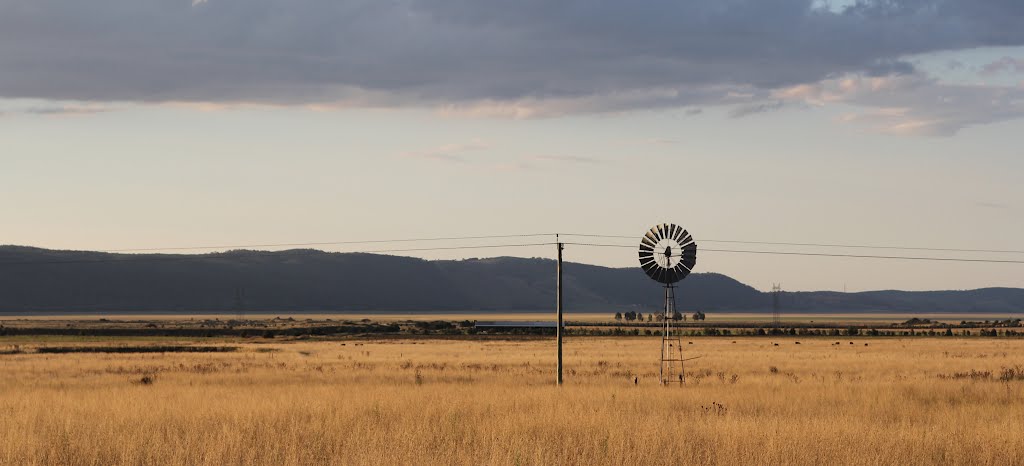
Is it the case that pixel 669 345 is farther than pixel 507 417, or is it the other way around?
pixel 669 345

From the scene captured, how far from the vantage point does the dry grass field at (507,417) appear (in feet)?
63.9

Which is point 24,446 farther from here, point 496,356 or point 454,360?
point 496,356

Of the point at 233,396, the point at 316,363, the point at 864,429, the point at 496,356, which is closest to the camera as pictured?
the point at 864,429

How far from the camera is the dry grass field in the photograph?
1948cm

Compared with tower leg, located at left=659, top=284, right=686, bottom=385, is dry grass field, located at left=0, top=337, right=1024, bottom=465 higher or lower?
lower

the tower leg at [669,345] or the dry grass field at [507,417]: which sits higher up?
the tower leg at [669,345]

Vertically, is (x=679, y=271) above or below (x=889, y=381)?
above

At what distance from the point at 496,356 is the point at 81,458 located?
164 feet

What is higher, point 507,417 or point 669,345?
point 669,345

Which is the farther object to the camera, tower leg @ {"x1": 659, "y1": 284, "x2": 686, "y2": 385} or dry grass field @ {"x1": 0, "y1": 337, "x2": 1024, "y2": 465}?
tower leg @ {"x1": 659, "y1": 284, "x2": 686, "y2": 385}

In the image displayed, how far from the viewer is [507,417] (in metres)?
25.6

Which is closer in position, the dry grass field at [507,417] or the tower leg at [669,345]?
the dry grass field at [507,417]

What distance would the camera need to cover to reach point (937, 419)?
26.6m

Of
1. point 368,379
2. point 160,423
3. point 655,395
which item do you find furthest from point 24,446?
point 368,379
